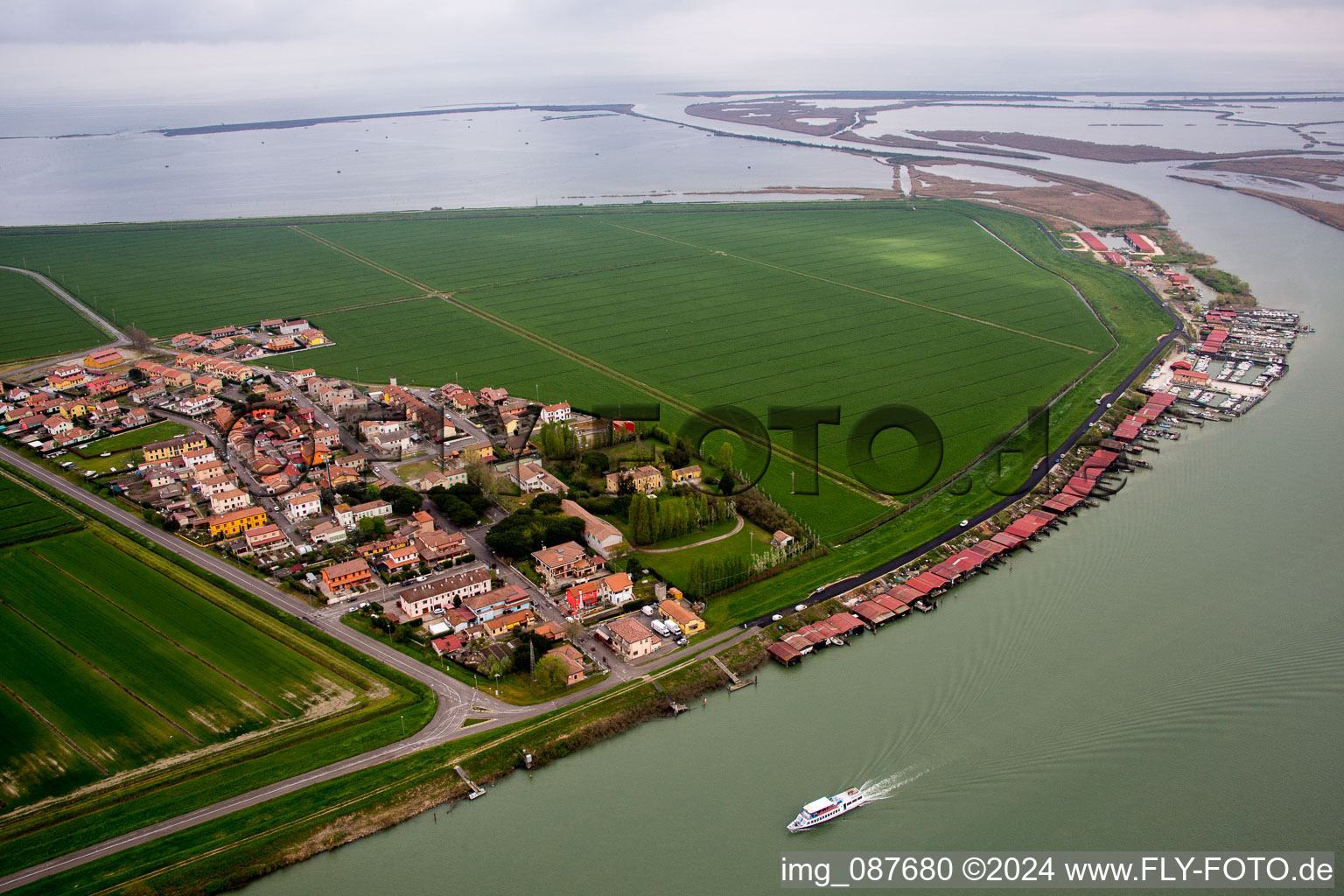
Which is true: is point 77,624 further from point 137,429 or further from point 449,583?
point 137,429

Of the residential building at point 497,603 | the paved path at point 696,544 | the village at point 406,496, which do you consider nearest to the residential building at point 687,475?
the village at point 406,496

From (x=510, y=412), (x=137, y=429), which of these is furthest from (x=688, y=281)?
(x=137, y=429)

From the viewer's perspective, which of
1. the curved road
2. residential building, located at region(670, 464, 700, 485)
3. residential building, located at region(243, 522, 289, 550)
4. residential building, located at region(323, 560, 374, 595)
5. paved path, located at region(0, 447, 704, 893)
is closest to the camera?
paved path, located at region(0, 447, 704, 893)

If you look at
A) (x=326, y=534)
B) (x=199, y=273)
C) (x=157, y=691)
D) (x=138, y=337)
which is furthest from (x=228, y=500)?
(x=199, y=273)

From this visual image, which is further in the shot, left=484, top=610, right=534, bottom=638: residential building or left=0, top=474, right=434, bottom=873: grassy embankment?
left=484, top=610, right=534, bottom=638: residential building

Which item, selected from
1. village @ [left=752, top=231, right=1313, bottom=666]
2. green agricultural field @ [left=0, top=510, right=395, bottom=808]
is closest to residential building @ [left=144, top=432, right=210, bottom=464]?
green agricultural field @ [left=0, top=510, right=395, bottom=808]

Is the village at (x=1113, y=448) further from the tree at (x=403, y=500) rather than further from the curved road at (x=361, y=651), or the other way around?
the tree at (x=403, y=500)

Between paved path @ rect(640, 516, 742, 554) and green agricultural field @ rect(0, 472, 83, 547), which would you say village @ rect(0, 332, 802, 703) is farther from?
green agricultural field @ rect(0, 472, 83, 547)
